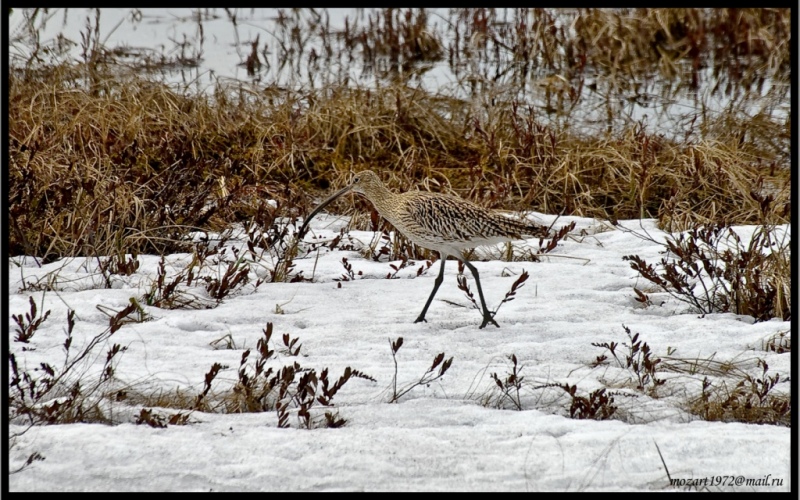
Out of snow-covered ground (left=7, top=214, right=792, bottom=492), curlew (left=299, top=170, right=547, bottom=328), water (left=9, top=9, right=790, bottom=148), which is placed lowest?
snow-covered ground (left=7, top=214, right=792, bottom=492)

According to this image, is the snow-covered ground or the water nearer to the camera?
the snow-covered ground

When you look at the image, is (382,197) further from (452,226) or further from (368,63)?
(368,63)

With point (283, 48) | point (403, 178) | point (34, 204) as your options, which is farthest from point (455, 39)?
point (34, 204)

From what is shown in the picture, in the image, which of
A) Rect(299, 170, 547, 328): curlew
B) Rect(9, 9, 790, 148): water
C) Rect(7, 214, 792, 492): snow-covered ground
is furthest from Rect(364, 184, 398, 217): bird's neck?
Rect(9, 9, 790, 148): water

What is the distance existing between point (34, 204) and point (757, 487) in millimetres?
5003

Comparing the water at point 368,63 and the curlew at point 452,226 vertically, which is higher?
the water at point 368,63

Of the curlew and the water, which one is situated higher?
the water

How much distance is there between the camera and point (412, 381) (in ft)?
14.1

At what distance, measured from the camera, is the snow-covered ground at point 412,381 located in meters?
3.37

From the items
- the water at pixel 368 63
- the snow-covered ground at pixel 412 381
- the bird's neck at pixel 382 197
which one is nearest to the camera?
the snow-covered ground at pixel 412 381

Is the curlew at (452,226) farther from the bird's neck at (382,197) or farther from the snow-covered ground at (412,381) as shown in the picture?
the snow-covered ground at (412,381)

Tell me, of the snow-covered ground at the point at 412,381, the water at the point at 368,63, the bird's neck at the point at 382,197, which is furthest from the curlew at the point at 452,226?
the water at the point at 368,63

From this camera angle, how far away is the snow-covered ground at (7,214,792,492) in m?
3.37

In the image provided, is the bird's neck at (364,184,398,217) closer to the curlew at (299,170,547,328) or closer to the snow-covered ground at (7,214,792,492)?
the curlew at (299,170,547,328)
